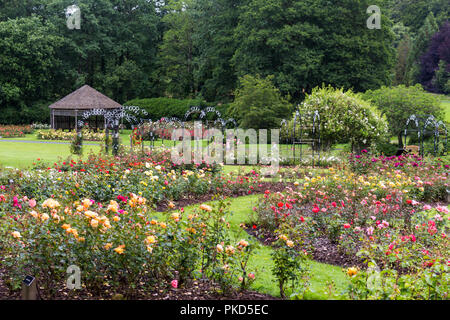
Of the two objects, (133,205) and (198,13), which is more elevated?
(198,13)

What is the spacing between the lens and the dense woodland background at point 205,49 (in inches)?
1036

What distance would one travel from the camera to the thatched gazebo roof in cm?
2794

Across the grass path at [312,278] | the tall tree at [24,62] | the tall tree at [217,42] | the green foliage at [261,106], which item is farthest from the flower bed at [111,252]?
the tall tree at [24,62]

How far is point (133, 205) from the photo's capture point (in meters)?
4.38

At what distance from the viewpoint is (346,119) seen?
54.9 ft

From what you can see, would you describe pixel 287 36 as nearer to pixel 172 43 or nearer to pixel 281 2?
pixel 281 2

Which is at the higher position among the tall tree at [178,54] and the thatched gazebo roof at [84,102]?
the tall tree at [178,54]

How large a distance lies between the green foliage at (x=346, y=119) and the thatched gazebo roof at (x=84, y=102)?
15.5m

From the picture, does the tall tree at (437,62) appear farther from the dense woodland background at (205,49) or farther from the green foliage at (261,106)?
the green foliage at (261,106)

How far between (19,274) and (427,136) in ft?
61.9

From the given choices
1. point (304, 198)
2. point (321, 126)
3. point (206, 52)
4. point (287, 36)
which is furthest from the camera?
point (206, 52)

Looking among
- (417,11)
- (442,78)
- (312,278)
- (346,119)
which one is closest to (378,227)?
(312,278)

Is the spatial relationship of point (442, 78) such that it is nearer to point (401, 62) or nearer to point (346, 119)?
point (401, 62)

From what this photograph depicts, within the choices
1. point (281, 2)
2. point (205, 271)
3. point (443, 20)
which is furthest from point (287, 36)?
point (443, 20)
